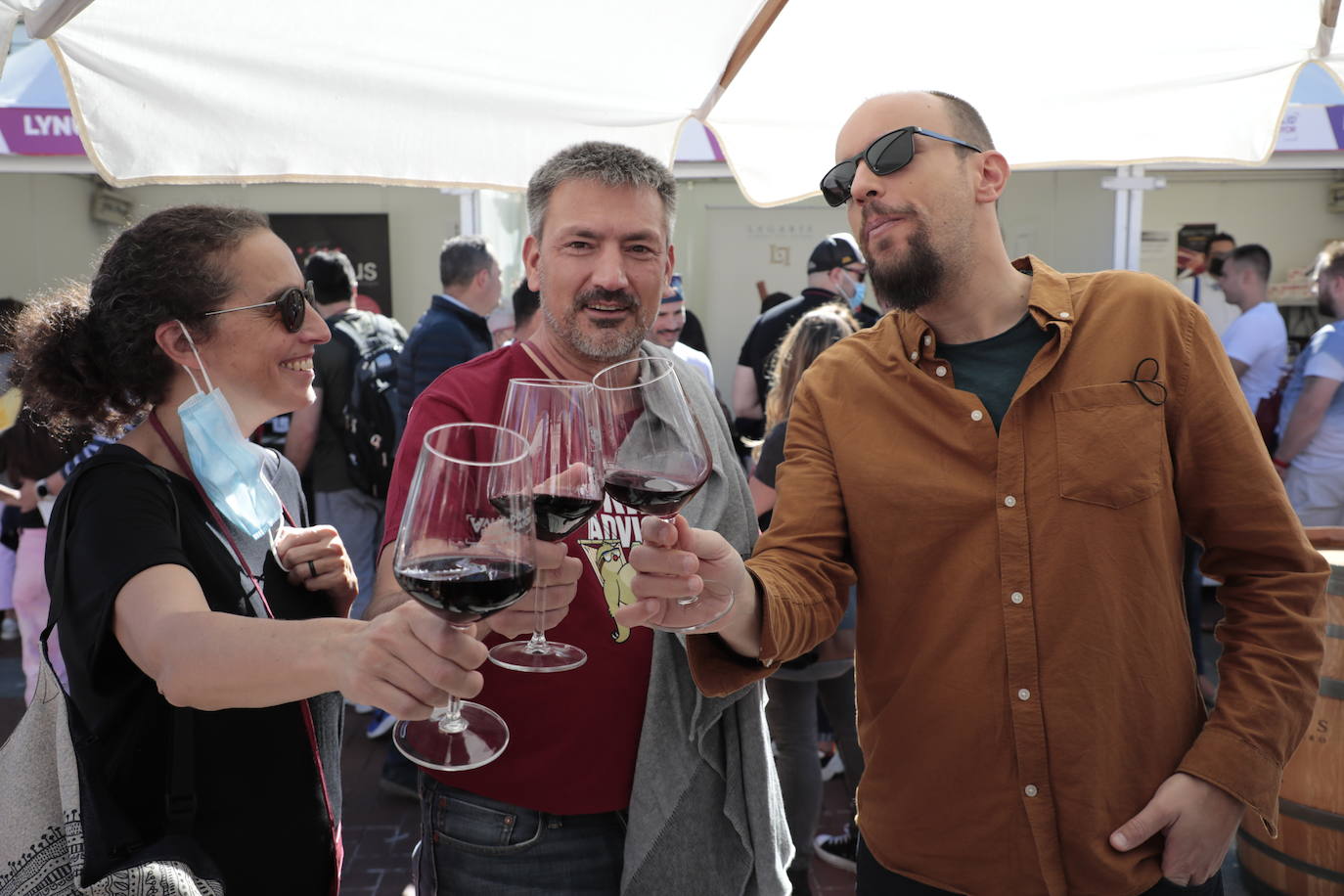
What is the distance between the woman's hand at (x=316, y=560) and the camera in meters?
2.05

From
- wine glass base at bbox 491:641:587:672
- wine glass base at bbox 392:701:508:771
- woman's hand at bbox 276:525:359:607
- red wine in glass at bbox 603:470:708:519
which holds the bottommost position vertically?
wine glass base at bbox 392:701:508:771

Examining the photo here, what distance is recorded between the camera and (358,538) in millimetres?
5715

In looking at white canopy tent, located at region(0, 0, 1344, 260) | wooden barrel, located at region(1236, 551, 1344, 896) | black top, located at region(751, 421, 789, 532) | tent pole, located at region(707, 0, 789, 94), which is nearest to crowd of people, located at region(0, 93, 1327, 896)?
white canopy tent, located at region(0, 0, 1344, 260)

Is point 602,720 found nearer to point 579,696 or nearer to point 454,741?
point 579,696

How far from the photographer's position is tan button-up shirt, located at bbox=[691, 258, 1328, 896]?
5.97ft

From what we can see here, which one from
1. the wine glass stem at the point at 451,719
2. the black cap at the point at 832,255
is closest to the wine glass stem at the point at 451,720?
the wine glass stem at the point at 451,719

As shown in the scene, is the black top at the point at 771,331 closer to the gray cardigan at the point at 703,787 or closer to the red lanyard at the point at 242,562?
the gray cardigan at the point at 703,787

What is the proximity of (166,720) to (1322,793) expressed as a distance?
3557 mm

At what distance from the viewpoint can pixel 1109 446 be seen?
1.85m

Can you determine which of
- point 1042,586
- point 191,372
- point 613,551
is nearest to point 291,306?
point 191,372

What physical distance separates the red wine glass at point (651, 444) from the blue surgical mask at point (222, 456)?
2.68 ft

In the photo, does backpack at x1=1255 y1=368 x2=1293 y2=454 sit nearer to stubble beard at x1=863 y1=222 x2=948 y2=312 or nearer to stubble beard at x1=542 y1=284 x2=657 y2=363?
stubble beard at x1=863 y1=222 x2=948 y2=312

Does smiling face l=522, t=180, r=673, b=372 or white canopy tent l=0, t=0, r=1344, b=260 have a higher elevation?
white canopy tent l=0, t=0, r=1344, b=260

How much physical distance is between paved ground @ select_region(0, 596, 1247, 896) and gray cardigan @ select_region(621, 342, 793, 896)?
222cm
